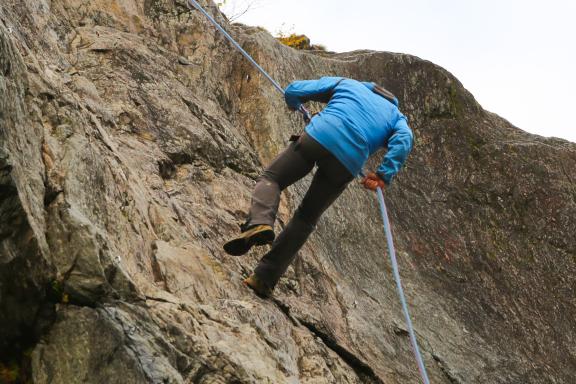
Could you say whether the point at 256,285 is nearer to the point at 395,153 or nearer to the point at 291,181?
the point at 291,181

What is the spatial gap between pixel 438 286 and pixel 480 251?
128 cm

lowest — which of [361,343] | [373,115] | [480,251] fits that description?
[361,343]

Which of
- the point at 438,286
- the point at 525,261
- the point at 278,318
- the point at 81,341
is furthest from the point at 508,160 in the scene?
the point at 81,341

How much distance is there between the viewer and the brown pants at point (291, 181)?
779cm

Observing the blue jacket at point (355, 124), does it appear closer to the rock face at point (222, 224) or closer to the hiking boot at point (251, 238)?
the hiking boot at point (251, 238)

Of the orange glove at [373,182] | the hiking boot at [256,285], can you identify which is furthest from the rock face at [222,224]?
the orange glove at [373,182]

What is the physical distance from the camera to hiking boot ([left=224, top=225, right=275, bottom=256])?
7.32 metres

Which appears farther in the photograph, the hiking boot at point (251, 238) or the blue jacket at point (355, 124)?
the blue jacket at point (355, 124)

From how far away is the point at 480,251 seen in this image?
1231cm

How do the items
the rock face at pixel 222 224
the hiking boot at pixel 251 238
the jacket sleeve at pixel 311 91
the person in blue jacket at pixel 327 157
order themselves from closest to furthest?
the rock face at pixel 222 224 < the hiking boot at pixel 251 238 < the person in blue jacket at pixel 327 157 < the jacket sleeve at pixel 311 91

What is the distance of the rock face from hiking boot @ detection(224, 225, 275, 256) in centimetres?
26

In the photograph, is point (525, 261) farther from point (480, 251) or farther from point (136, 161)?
point (136, 161)

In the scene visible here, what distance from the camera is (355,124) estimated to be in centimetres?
773

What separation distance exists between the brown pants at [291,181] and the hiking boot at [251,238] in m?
0.34
